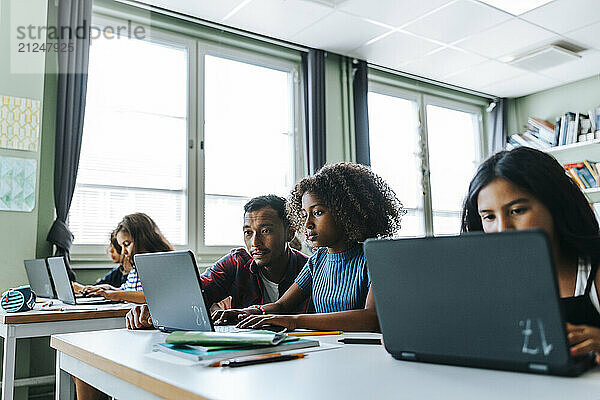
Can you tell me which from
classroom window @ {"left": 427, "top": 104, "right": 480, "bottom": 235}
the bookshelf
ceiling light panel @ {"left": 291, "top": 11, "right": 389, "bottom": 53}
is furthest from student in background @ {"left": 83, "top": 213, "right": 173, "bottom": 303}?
the bookshelf

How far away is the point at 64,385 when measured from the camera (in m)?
1.39

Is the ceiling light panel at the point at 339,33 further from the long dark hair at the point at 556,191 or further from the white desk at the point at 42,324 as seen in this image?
the long dark hair at the point at 556,191

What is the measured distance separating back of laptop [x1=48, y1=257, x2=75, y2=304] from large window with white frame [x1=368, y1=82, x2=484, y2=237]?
2.82 metres

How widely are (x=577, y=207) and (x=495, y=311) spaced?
579 mm

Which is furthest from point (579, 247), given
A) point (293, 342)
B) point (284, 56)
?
point (284, 56)

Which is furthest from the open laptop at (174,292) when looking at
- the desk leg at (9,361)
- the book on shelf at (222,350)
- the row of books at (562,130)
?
the row of books at (562,130)

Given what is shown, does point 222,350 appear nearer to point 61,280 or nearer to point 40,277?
point 61,280

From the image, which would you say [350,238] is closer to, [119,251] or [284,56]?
[119,251]

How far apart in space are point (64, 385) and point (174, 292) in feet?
1.34

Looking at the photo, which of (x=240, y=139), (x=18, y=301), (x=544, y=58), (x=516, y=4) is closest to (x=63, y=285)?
(x=18, y=301)

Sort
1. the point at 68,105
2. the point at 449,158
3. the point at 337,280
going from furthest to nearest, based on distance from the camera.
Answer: the point at 449,158 < the point at 68,105 < the point at 337,280

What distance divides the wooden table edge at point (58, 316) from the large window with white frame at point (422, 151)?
2948 millimetres

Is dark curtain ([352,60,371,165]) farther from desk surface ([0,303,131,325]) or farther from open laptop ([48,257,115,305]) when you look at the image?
desk surface ([0,303,131,325])

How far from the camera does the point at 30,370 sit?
10.1 ft
